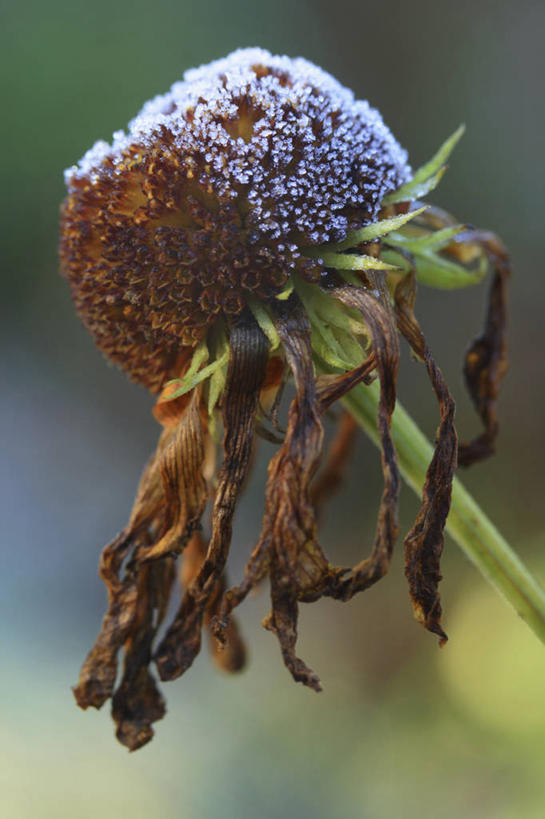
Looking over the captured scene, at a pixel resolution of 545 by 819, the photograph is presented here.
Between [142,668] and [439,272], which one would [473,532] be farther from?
[142,668]

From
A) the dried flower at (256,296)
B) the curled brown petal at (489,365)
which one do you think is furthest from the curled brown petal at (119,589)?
the curled brown petal at (489,365)

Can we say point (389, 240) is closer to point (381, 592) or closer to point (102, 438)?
point (381, 592)

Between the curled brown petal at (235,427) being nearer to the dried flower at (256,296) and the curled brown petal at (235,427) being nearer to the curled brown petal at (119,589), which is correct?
the dried flower at (256,296)

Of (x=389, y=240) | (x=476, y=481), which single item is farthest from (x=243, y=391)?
(x=476, y=481)

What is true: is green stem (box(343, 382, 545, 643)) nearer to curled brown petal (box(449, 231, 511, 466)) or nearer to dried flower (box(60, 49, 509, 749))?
dried flower (box(60, 49, 509, 749))

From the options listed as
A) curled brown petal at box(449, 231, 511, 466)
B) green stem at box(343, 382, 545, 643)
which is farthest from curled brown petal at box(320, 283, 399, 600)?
curled brown petal at box(449, 231, 511, 466)
